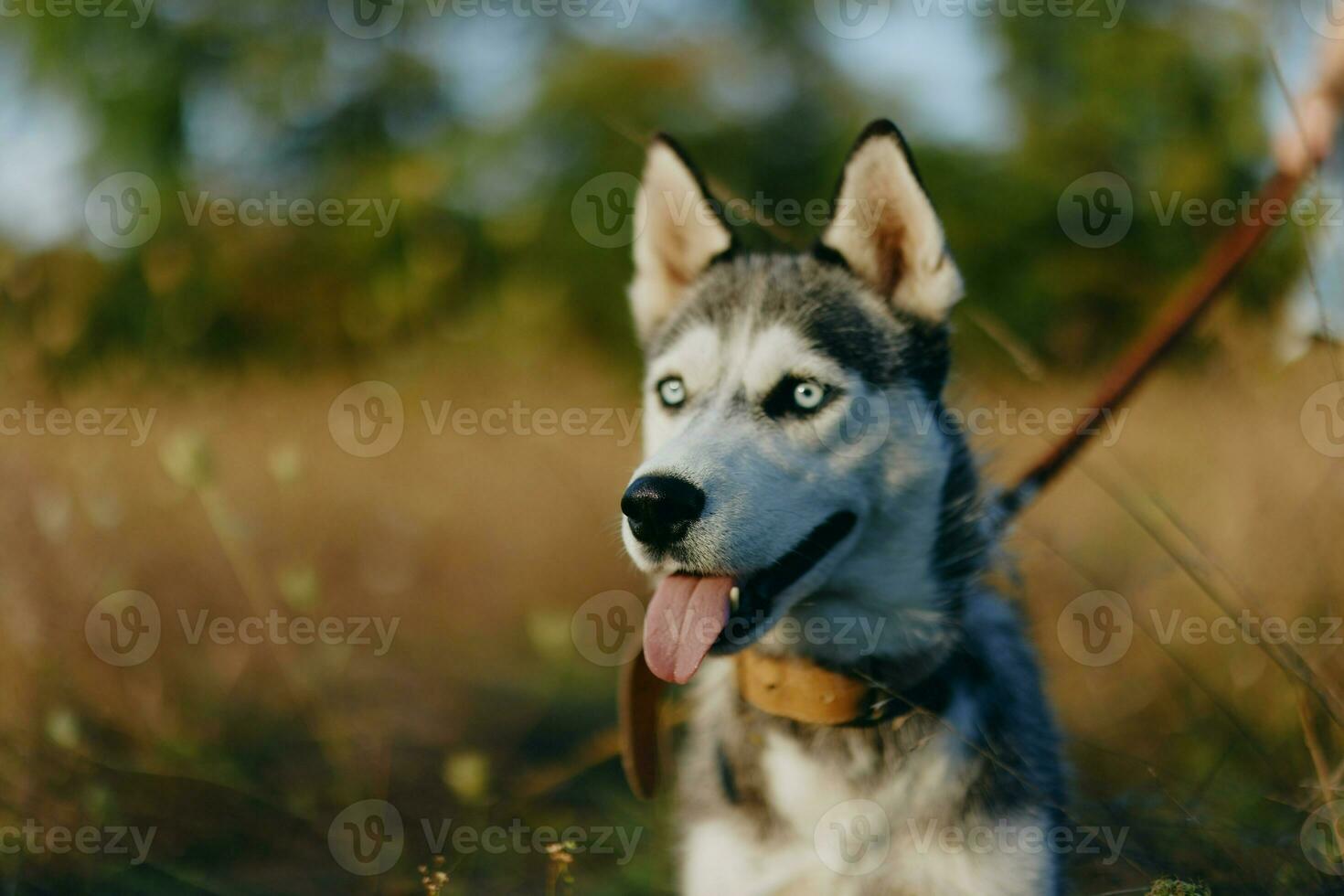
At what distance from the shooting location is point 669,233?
9.80ft

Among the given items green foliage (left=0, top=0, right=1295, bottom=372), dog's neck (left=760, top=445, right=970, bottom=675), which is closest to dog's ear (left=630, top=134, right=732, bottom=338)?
dog's neck (left=760, top=445, right=970, bottom=675)

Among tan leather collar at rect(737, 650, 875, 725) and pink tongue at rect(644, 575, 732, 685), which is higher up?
pink tongue at rect(644, 575, 732, 685)

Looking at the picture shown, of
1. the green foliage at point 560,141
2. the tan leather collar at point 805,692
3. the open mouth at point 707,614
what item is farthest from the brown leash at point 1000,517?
the green foliage at point 560,141

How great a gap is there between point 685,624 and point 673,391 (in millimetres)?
664

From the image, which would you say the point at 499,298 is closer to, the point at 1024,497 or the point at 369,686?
the point at 369,686

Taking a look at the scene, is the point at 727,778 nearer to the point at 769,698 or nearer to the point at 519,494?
the point at 769,698

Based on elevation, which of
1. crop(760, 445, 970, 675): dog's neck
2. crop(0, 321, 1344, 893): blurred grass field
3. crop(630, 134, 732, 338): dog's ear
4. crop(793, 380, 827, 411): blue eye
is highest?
crop(630, 134, 732, 338): dog's ear

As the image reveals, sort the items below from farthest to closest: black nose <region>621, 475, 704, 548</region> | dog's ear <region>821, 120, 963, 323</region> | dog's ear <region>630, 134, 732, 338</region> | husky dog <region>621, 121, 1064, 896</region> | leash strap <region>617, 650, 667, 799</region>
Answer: dog's ear <region>630, 134, 732, 338</region>, leash strap <region>617, 650, 667, 799</region>, dog's ear <region>821, 120, 963, 323</region>, husky dog <region>621, 121, 1064, 896</region>, black nose <region>621, 475, 704, 548</region>

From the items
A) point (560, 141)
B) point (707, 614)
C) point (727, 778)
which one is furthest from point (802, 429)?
point (560, 141)

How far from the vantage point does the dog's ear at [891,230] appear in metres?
2.48

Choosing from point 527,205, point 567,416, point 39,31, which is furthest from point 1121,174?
point 39,31

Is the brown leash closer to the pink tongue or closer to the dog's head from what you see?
the dog's head

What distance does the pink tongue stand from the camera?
213 cm

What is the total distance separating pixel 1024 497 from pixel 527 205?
1054cm
